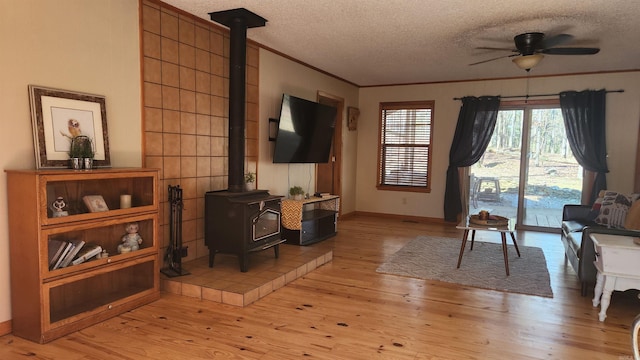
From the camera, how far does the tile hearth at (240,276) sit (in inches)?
125

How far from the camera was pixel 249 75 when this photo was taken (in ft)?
15.0

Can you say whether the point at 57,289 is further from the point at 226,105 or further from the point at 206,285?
the point at 226,105

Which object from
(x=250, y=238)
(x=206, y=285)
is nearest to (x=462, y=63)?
(x=250, y=238)

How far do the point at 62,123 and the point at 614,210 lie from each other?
5.25 meters

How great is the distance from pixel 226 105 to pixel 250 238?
1532mm

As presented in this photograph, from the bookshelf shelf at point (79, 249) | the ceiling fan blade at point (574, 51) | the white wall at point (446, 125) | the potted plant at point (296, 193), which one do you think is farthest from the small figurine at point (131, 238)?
the white wall at point (446, 125)

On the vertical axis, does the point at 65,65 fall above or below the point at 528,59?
below

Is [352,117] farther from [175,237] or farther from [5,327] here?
[5,327]

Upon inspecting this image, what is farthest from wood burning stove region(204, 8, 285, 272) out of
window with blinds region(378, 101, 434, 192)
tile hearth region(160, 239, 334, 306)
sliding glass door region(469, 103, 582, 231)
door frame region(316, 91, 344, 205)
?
sliding glass door region(469, 103, 582, 231)

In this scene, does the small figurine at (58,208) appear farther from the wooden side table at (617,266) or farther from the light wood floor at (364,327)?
the wooden side table at (617,266)

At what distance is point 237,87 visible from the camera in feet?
12.6

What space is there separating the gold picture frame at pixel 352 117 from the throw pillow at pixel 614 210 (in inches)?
158

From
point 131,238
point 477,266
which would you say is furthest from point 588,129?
point 131,238

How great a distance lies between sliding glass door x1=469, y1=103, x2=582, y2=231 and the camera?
628 cm
